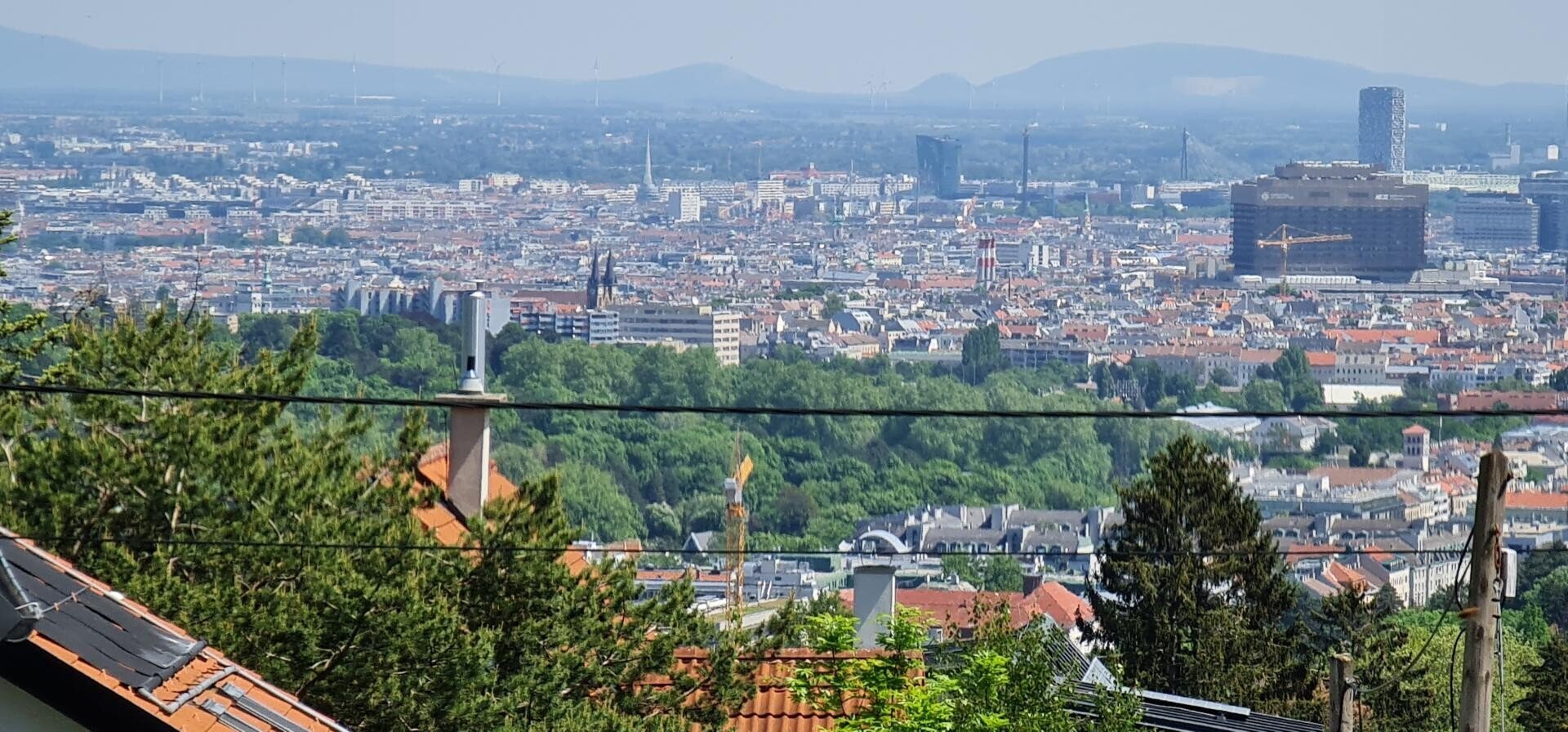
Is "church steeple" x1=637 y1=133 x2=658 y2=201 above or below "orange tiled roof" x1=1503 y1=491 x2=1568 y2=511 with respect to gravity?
above

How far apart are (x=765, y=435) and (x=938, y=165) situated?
444 feet

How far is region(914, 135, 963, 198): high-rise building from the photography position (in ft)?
643

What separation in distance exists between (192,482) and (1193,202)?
180 meters

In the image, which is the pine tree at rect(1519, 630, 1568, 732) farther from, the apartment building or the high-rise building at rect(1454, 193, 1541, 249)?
the high-rise building at rect(1454, 193, 1541, 249)

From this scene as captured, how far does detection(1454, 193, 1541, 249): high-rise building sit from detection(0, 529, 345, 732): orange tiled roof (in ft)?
521

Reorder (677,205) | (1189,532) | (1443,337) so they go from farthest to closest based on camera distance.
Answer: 1. (677,205)
2. (1443,337)
3. (1189,532)

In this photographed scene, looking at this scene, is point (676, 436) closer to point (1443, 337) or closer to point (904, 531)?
point (904, 531)

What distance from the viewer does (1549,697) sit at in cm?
1612

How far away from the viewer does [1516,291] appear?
126062mm

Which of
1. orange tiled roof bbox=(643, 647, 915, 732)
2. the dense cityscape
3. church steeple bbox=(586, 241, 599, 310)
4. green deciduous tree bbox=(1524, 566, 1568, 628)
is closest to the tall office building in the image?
the dense cityscape

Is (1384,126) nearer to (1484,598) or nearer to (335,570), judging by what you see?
(335,570)

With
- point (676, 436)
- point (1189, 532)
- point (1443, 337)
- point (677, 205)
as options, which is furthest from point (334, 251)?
point (1189, 532)

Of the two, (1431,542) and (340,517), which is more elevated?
(340,517)

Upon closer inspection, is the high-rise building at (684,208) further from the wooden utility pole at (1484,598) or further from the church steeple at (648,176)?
the wooden utility pole at (1484,598)
